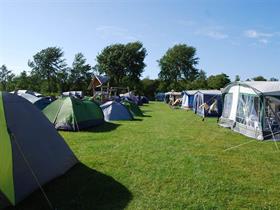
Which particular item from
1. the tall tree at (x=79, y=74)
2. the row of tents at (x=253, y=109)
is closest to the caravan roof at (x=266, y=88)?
the row of tents at (x=253, y=109)

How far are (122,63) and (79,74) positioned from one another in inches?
531

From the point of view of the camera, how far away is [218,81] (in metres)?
66.3

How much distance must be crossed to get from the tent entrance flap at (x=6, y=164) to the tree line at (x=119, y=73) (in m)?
54.1

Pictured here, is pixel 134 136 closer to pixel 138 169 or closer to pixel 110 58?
pixel 138 169

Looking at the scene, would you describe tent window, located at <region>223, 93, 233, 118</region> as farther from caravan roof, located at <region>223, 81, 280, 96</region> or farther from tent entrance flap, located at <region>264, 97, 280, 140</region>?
tent entrance flap, located at <region>264, 97, 280, 140</region>

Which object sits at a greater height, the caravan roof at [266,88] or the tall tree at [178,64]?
the tall tree at [178,64]

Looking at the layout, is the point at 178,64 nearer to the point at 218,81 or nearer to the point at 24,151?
the point at 218,81

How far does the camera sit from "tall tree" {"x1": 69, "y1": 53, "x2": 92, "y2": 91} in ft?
224

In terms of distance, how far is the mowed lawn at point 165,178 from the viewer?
5.33m

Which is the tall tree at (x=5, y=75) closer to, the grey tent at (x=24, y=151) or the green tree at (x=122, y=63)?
the green tree at (x=122, y=63)

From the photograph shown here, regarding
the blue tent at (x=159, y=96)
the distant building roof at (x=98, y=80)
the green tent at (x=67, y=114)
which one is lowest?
the blue tent at (x=159, y=96)

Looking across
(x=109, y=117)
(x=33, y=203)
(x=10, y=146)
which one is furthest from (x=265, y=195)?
(x=109, y=117)

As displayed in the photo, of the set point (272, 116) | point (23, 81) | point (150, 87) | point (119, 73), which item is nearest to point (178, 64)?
point (150, 87)

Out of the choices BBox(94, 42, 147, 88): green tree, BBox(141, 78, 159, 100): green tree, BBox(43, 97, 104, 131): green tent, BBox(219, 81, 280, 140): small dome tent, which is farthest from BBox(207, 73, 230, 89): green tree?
BBox(43, 97, 104, 131): green tent
